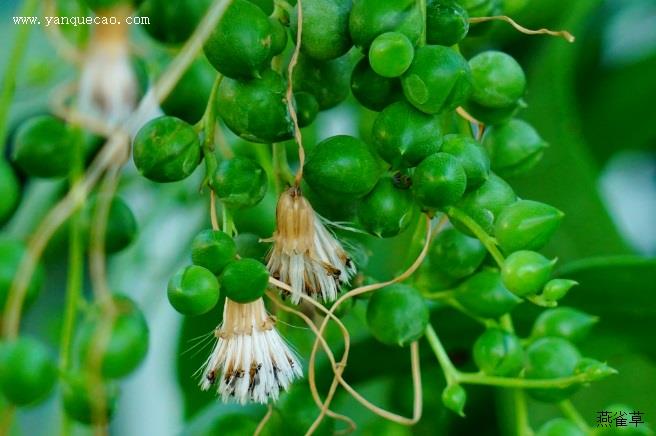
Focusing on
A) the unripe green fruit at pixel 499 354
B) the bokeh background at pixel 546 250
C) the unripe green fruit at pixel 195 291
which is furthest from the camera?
the bokeh background at pixel 546 250

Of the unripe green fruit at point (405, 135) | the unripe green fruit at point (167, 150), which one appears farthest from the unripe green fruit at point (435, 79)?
the unripe green fruit at point (167, 150)

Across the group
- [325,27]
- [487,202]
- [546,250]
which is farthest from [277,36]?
[546,250]

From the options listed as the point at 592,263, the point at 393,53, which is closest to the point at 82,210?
the point at 393,53

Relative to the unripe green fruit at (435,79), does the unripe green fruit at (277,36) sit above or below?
above

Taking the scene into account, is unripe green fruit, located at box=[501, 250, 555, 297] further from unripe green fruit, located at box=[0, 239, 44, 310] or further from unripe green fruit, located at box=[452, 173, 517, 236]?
unripe green fruit, located at box=[0, 239, 44, 310]

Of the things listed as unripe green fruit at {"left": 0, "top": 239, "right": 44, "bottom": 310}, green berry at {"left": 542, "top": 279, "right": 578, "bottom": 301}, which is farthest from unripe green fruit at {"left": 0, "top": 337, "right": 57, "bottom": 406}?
green berry at {"left": 542, "top": 279, "right": 578, "bottom": 301}

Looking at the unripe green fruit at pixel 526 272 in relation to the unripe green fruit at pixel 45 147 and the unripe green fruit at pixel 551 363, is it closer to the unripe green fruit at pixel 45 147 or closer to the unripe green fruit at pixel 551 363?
the unripe green fruit at pixel 551 363
